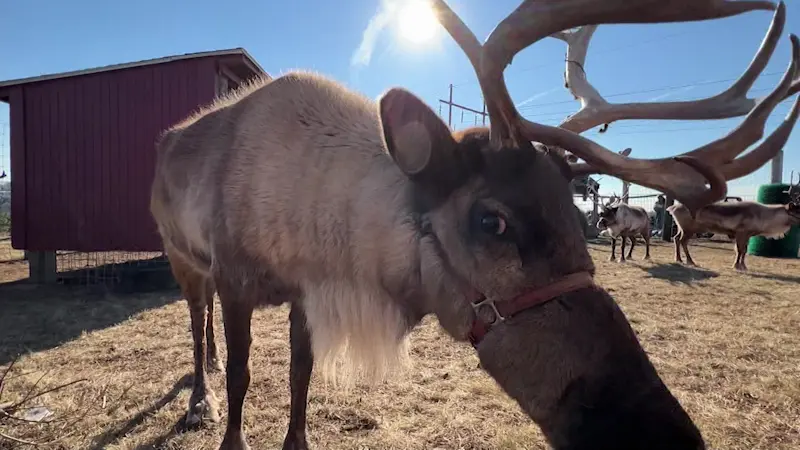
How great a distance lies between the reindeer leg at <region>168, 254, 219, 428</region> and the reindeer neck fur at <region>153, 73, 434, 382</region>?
1042 mm

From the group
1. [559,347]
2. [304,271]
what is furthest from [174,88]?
[559,347]

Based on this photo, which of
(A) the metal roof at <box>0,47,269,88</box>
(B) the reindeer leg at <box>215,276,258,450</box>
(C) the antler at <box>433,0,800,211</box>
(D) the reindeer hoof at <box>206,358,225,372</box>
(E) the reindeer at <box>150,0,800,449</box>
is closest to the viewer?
(E) the reindeer at <box>150,0,800,449</box>

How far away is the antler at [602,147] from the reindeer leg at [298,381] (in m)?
1.79

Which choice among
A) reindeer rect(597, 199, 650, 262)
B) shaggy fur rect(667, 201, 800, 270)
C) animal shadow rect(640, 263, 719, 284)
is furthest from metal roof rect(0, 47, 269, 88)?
shaggy fur rect(667, 201, 800, 270)

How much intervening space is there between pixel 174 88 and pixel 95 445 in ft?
21.7

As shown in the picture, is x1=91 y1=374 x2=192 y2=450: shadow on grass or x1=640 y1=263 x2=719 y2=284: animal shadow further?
x1=640 y1=263 x2=719 y2=284: animal shadow

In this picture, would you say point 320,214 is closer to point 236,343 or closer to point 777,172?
point 236,343

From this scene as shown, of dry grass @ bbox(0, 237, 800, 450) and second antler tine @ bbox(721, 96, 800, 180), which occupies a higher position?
second antler tine @ bbox(721, 96, 800, 180)

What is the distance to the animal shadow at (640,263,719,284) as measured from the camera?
9812 millimetres

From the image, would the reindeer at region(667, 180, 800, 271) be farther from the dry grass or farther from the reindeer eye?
the reindeer eye

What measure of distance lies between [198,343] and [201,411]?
0.58 meters

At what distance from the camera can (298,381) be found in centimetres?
295

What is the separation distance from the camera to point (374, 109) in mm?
2477

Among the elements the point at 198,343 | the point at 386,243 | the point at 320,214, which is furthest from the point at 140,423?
the point at 386,243
